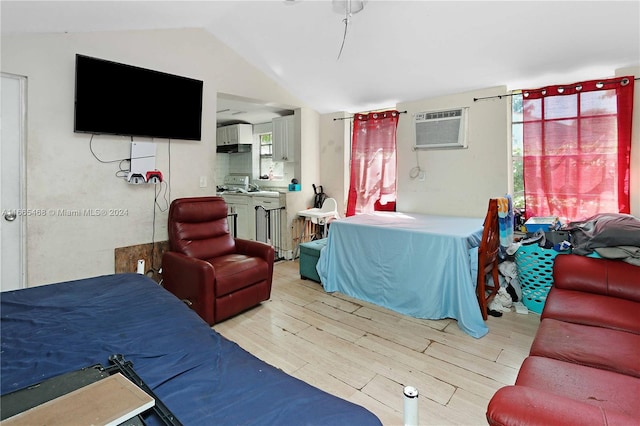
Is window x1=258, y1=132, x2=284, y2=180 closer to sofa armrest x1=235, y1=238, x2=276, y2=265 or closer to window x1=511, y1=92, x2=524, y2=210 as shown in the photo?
sofa armrest x1=235, y1=238, x2=276, y2=265

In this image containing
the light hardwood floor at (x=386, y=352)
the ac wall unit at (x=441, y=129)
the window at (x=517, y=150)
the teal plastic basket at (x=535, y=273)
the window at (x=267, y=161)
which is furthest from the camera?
the window at (x=267, y=161)

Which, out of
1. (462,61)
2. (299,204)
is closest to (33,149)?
(299,204)

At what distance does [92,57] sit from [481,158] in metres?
3.93

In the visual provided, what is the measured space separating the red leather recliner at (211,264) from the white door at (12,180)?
1.05 meters

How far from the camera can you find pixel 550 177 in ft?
10.6

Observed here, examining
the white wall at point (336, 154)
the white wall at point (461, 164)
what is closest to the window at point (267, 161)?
the white wall at point (336, 154)

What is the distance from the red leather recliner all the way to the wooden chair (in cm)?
185

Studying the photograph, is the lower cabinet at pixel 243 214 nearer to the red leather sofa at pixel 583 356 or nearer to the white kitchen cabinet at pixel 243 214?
the white kitchen cabinet at pixel 243 214

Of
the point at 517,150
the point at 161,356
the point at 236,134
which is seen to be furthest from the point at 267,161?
the point at 161,356

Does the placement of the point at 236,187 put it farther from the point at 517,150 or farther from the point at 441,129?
the point at 517,150

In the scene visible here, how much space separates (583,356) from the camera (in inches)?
57.6

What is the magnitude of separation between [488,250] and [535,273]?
Result: 488 mm

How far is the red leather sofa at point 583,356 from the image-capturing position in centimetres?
99

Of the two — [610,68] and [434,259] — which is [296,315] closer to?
[434,259]
